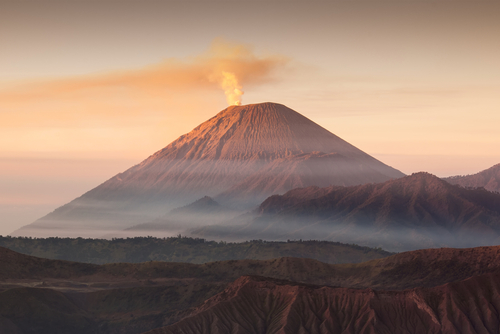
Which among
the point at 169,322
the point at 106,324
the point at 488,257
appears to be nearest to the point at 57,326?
the point at 106,324

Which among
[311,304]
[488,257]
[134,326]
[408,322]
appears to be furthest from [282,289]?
[488,257]

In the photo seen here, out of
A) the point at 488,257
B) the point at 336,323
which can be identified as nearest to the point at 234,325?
the point at 336,323

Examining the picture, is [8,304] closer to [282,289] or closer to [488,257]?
[282,289]

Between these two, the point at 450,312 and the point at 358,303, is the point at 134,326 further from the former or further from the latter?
the point at 450,312

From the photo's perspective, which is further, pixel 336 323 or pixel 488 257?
pixel 488 257

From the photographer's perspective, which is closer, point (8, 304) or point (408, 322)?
point (408, 322)

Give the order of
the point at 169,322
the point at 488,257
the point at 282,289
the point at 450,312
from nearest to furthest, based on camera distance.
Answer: the point at 450,312 → the point at 282,289 → the point at 169,322 → the point at 488,257

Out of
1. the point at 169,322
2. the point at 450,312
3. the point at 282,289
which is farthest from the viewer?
the point at 169,322

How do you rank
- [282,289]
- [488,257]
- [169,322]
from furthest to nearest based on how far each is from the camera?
[488,257] < [169,322] < [282,289]
